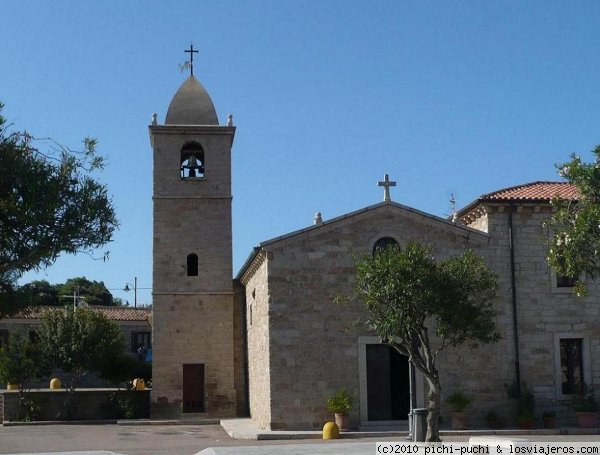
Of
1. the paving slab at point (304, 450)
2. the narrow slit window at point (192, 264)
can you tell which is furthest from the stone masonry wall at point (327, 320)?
the narrow slit window at point (192, 264)

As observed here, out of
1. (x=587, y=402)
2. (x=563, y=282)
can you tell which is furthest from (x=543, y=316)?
(x=587, y=402)

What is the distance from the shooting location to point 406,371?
2573 cm

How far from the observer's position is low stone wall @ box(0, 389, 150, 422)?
3167 cm

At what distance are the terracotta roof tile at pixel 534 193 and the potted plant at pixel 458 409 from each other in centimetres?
586

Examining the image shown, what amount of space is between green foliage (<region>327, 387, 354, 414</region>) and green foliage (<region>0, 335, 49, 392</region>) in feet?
42.9

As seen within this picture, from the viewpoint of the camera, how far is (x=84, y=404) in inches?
1273

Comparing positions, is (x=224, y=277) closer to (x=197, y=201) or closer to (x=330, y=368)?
(x=197, y=201)

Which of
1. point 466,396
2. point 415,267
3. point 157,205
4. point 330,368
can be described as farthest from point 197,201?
point 415,267

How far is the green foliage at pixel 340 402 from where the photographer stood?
24344 millimetres

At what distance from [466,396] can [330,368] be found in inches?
160

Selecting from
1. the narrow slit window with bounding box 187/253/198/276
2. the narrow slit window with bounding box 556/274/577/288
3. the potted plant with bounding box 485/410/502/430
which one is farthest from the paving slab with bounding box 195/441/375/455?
the narrow slit window with bounding box 187/253/198/276

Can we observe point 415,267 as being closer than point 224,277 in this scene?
Yes

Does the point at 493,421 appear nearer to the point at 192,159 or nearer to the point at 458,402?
the point at 458,402

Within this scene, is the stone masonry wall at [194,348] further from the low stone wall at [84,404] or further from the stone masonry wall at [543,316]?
the stone masonry wall at [543,316]
